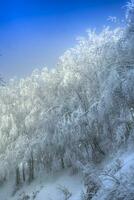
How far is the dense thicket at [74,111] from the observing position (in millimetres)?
16312

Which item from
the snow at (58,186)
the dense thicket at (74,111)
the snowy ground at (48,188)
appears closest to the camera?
the dense thicket at (74,111)

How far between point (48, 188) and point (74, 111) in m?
5.64

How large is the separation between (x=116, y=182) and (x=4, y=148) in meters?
A: 22.7

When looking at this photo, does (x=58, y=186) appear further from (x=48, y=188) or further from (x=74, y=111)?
(x=74, y=111)

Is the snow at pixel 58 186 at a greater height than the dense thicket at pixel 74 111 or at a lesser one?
lesser

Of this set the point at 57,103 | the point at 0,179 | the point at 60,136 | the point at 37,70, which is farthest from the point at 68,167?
the point at 37,70

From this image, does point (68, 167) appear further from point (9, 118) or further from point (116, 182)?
point (116, 182)

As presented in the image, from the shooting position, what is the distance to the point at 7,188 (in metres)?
29.9

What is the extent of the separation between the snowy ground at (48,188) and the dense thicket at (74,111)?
0.80 metres

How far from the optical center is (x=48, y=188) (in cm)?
2464

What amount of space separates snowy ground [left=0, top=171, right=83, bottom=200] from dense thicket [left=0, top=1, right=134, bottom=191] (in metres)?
0.80

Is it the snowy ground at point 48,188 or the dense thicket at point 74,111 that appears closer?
the dense thicket at point 74,111

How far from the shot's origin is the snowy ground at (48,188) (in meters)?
22.2

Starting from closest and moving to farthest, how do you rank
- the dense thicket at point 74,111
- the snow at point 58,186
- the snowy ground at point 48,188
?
the dense thicket at point 74,111, the snow at point 58,186, the snowy ground at point 48,188
